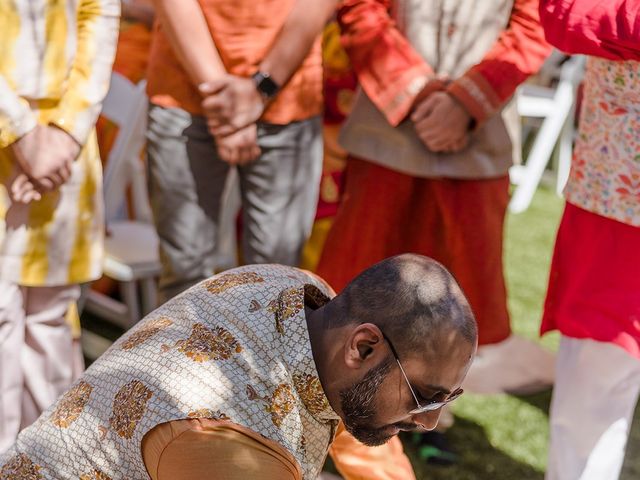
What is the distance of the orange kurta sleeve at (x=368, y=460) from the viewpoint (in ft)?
6.96

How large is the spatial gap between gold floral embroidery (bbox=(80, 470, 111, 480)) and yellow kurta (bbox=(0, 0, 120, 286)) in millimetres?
934

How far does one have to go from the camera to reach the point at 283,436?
72.0 inches

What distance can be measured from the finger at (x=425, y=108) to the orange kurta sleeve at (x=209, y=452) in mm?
1398

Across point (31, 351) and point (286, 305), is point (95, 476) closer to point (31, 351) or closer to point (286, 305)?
point (286, 305)

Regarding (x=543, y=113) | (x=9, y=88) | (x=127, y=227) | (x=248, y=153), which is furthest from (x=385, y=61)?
(x=543, y=113)

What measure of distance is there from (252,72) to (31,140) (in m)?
0.68

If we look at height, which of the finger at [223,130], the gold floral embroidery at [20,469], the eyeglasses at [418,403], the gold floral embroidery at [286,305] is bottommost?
the gold floral embroidery at [20,469]

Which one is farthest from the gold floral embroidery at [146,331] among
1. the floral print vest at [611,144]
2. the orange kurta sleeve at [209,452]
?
the floral print vest at [611,144]

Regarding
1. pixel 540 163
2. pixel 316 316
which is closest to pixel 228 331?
pixel 316 316

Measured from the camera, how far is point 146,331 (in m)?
1.93

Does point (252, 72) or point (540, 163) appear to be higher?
point (252, 72)

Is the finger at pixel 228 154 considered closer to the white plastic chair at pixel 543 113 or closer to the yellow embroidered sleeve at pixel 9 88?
the yellow embroidered sleeve at pixel 9 88

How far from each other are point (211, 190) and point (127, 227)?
118 centimetres

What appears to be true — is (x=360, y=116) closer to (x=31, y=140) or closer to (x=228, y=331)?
(x=31, y=140)
